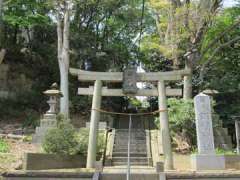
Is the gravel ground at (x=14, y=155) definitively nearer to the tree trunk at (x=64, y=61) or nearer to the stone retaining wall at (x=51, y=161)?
the stone retaining wall at (x=51, y=161)

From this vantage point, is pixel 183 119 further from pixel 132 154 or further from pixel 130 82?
pixel 130 82

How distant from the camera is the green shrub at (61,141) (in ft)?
31.8

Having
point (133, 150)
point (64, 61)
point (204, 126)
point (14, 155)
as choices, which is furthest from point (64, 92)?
point (204, 126)

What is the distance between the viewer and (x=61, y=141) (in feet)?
31.8

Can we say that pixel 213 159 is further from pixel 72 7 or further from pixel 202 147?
pixel 72 7

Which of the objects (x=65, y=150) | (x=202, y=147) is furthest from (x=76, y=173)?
(x=202, y=147)

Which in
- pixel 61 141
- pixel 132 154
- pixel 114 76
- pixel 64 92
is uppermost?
pixel 64 92

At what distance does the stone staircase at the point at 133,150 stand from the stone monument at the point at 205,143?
1936 mm

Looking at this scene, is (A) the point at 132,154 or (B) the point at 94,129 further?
(A) the point at 132,154

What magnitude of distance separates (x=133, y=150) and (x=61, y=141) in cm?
303

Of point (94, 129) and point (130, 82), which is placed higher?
point (130, 82)

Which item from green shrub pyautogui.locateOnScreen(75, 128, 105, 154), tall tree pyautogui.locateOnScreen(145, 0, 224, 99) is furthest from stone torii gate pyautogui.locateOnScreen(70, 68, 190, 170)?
tall tree pyautogui.locateOnScreen(145, 0, 224, 99)

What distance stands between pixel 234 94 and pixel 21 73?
11826mm

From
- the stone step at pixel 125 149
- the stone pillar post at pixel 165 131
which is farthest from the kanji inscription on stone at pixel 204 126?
the stone step at pixel 125 149
